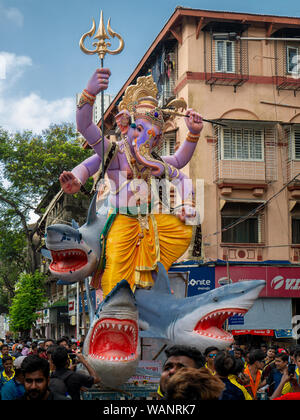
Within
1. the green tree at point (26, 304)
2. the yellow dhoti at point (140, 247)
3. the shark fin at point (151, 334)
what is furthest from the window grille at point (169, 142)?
the shark fin at point (151, 334)

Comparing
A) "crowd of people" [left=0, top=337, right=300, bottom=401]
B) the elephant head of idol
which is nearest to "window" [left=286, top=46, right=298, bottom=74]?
the elephant head of idol

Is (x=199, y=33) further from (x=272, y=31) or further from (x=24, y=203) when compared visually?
(x=24, y=203)

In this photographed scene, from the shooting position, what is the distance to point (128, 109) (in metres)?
8.37

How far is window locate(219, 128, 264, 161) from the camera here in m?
20.8

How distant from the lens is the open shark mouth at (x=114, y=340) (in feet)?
21.5

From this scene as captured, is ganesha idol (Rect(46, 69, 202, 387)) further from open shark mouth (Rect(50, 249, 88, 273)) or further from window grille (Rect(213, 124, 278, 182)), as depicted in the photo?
window grille (Rect(213, 124, 278, 182))

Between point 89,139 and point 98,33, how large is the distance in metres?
1.46

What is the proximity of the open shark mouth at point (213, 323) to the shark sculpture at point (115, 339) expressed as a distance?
875 mm

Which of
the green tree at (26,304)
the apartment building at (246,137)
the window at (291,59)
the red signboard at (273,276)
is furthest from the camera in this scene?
the green tree at (26,304)

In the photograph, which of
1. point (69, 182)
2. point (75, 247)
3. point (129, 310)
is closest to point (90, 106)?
point (69, 182)

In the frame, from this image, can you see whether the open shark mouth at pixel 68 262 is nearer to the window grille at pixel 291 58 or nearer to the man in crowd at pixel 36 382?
the man in crowd at pixel 36 382

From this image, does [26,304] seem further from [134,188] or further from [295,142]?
[134,188]

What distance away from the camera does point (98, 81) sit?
7.52 m

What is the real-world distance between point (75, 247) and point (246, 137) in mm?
14296
